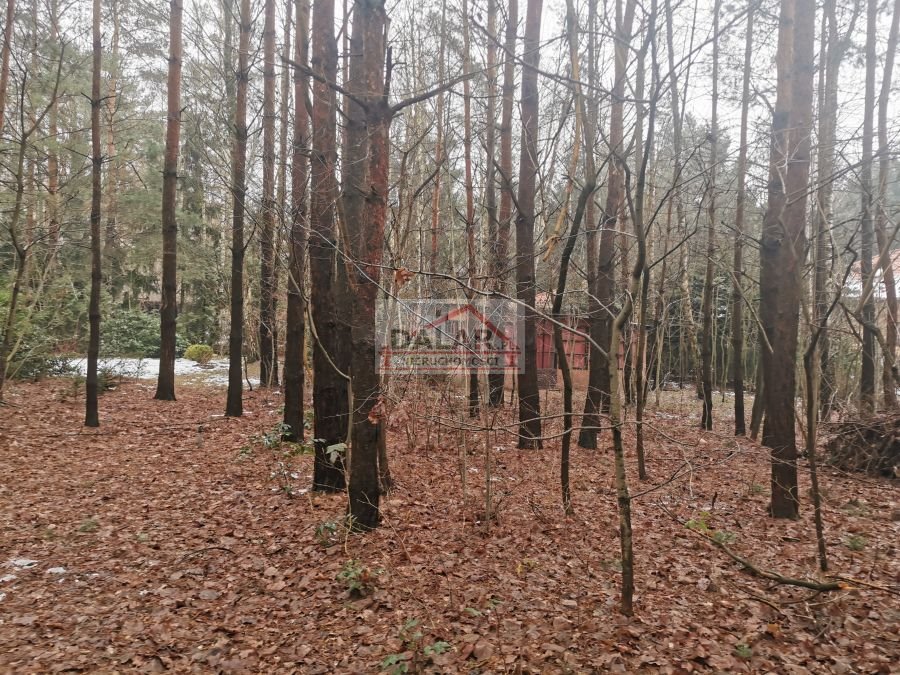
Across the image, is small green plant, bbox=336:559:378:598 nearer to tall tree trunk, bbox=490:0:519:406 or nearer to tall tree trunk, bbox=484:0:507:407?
tall tree trunk, bbox=484:0:507:407

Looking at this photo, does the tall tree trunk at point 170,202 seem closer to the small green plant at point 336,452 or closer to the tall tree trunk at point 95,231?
the tall tree trunk at point 95,231

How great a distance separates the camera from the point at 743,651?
2.96 m

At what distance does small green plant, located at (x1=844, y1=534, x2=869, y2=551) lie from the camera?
4.36 meters

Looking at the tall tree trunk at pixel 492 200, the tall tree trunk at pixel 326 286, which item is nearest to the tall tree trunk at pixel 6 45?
the tall tree trunk at pixel 326 286

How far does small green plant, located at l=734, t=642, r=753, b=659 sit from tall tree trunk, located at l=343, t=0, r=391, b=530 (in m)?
2.91

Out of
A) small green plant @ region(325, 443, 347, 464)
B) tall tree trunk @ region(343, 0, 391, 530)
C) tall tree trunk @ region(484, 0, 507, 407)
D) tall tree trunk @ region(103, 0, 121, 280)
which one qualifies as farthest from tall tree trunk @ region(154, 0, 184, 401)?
tall tree trunk @ region(343, 0, 391, 530)

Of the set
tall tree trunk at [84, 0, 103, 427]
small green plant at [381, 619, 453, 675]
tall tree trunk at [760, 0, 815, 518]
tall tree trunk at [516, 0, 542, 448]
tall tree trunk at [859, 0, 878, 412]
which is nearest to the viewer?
small green plant at [381, 619, 453, 675]

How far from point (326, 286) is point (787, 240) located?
4.96 metres

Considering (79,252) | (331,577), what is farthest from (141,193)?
(331,577)

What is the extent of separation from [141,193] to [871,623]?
2060cm

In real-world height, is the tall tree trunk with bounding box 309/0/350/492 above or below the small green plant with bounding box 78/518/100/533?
above

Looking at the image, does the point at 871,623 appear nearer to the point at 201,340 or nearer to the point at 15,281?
the point at 15,281

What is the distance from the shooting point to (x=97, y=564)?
13.7 feet

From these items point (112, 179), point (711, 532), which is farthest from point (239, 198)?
point (112, 179)
